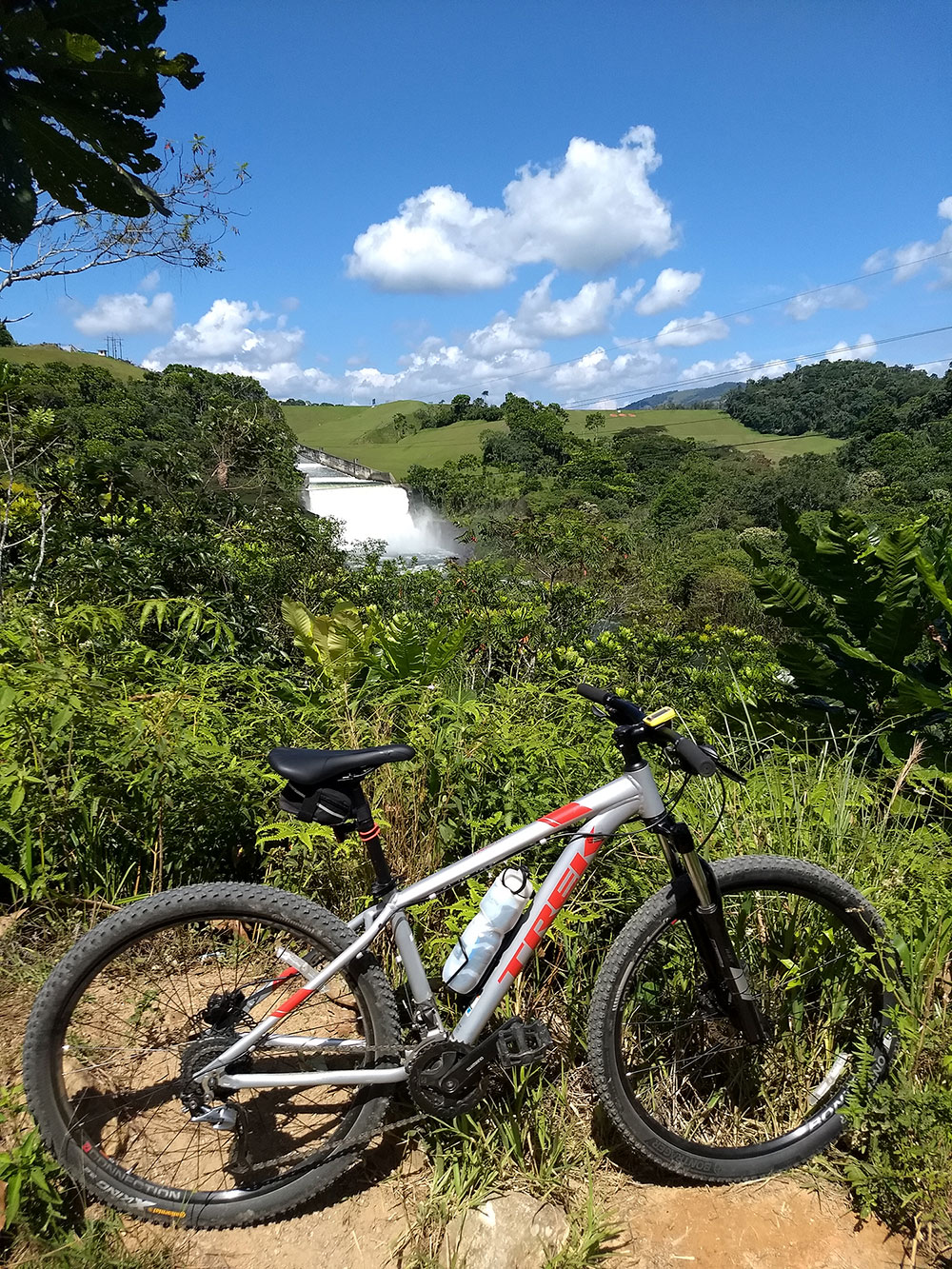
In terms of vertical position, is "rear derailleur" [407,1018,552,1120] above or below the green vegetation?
below

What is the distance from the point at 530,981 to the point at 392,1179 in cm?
59

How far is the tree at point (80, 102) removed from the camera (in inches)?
136

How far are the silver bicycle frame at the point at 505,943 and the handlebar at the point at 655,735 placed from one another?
113mm

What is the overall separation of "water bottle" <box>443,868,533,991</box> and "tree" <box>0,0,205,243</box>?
3.91m

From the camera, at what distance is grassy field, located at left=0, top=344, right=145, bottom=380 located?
214 feet

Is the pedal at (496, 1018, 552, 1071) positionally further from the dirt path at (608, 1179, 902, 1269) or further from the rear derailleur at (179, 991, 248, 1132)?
the rear derailleur at (179, 991, 248, 1132)

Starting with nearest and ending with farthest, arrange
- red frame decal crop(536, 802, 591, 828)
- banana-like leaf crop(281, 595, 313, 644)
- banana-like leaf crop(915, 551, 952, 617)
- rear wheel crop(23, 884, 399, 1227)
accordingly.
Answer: rear wheel crop(23, 884, 399, 1227) → red frame decal crop(536, 802, 591, 828) → banana-like leaf crop(915, 551, 952, 617) → banana-like leaf crop(281, 595, 313, 644)

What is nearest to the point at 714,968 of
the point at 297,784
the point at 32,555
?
the point at 297,784

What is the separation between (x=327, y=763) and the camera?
1.71 m

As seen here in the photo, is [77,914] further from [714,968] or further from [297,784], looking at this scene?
[714,968]

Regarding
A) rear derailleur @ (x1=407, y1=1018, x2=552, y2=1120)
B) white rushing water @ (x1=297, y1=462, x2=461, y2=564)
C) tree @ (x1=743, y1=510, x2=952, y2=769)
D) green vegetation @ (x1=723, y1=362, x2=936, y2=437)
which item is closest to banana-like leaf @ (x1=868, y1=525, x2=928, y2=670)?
tree @ (x1=743, y1=510, x2=952, y2=769)

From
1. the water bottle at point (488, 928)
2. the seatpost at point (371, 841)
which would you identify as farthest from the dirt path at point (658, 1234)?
the seatpost at point (371, 841)

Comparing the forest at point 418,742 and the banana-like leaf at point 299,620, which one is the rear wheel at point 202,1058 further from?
the banana-like leaf at point 299,620

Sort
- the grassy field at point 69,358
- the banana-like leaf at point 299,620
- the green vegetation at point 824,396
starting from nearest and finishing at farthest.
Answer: the banana-like leaf at point 299,620, the grassy field at point 69,358, the green vegetation at point 824,396
